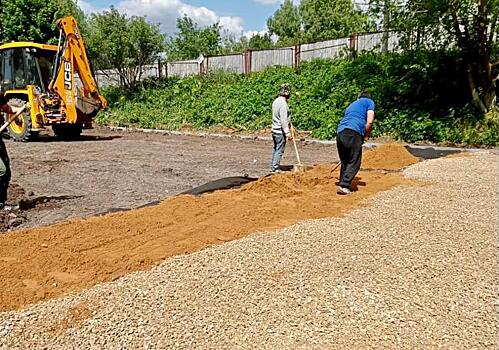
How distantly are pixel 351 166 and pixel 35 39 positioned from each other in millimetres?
23423

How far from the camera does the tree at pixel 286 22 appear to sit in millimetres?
61125

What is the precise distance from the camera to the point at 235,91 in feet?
68.1

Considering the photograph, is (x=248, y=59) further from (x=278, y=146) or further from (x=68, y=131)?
(x=278, y=146)

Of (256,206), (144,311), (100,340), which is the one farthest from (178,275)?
(256,206)

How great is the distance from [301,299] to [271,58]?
2042 cm

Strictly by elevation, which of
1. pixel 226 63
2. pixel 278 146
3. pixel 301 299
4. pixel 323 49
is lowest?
pixel 301 299

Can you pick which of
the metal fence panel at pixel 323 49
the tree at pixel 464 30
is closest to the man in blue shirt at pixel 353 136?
the tree at pixel 464 30

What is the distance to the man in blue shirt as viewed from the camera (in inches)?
279

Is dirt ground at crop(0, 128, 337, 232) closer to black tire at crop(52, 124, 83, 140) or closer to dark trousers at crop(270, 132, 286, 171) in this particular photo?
black tire at crop(52, 124, 83, 140)

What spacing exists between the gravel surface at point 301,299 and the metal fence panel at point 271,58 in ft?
58.9

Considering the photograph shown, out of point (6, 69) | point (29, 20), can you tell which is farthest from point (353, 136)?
point (29, 20)

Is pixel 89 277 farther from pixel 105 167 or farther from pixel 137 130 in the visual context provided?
pixel 137 130

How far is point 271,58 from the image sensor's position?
23078 millimetres

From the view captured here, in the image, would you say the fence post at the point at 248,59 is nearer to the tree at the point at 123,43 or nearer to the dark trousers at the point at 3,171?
the tree at the point at 123,43
